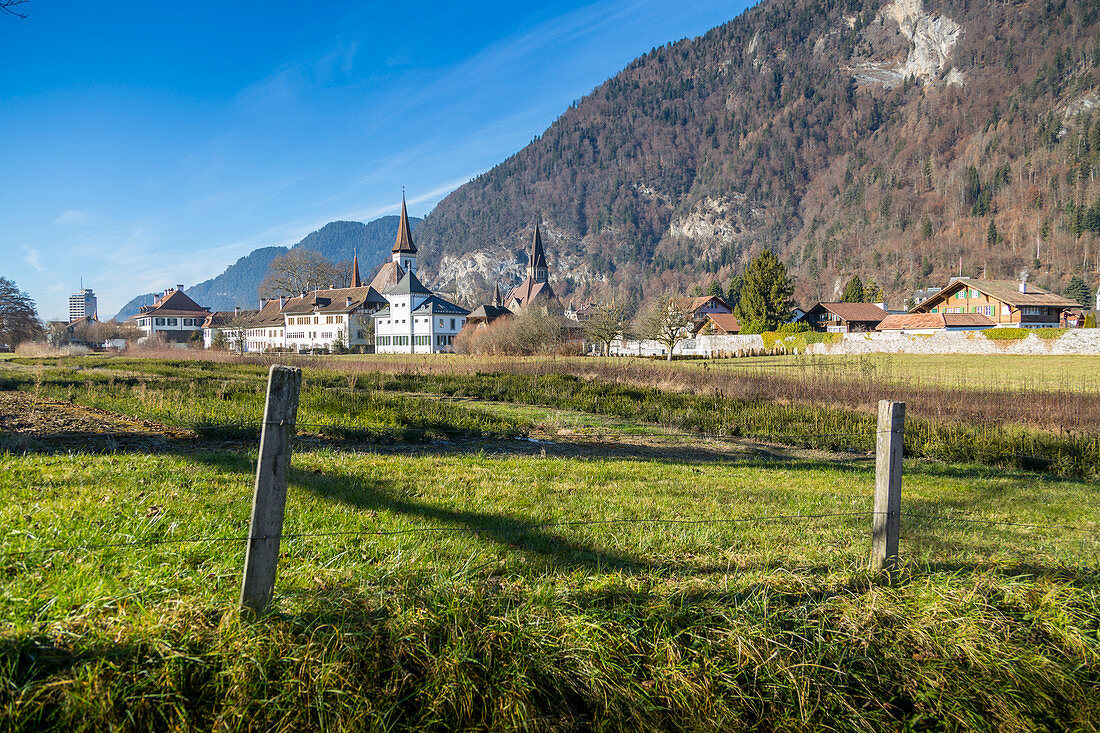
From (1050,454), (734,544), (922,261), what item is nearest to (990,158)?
(922,261)

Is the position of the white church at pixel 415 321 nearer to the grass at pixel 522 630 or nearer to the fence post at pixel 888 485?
the grass at pixel 522 630

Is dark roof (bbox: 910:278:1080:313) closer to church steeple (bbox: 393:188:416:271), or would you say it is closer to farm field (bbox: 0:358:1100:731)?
farm field (bbox: 0:358:1100:731)

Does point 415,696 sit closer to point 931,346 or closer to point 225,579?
point 225,579

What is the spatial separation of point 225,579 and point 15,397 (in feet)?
45.1

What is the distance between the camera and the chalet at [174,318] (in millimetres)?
104562

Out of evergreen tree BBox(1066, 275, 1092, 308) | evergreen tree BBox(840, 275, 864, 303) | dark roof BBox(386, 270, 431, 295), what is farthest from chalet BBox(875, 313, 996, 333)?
dark roof BBox(386, 270, 431, 295)

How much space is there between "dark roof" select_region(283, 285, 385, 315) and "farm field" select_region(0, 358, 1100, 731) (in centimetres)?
8079

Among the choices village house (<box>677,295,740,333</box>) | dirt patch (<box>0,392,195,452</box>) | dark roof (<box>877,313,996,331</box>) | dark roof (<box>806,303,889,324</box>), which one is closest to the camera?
dirt patch (<box>0,392,195,452</box>)

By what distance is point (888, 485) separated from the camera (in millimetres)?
3836

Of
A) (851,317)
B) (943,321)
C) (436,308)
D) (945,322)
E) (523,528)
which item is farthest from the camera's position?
(851,317)

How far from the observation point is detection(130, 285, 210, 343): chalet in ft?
343

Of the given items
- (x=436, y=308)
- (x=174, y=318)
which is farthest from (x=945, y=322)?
(x=174, y=318)

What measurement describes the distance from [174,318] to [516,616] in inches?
4823

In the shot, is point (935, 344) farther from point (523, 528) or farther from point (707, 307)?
point (523, 528)
